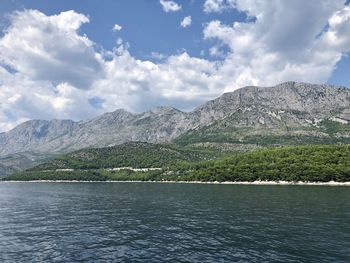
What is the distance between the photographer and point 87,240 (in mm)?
63594

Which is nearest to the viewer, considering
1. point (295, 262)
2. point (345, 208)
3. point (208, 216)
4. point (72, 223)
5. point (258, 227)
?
point (295, 262)

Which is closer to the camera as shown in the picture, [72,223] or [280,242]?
[280,242]

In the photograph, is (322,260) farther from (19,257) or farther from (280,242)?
(19,257)

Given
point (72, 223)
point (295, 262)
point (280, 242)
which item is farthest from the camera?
point (72, 223)

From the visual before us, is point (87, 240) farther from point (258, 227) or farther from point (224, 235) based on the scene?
point (258, 227)

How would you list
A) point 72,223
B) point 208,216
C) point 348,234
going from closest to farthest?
1. point 348,234
2. point 72,223
3. point 208,216

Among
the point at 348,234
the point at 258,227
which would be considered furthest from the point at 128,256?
the point at 348,234

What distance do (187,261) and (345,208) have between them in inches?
2807

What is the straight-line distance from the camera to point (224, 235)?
218 ft

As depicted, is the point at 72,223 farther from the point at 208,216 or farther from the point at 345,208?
the point at 345,208

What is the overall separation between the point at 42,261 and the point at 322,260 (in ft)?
133

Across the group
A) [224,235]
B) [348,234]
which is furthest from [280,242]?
[348,234]

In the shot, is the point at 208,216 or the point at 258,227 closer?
the point at 258,227

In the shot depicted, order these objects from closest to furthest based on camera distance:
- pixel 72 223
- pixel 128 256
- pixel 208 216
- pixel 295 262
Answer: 1. pixel 295 262
2. pixel 128 256
3. pixel 72 223
4. pixel 208 216
